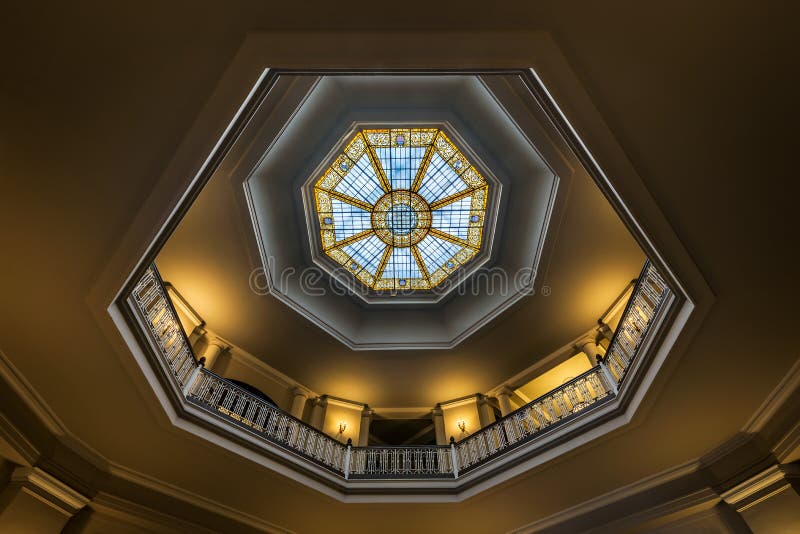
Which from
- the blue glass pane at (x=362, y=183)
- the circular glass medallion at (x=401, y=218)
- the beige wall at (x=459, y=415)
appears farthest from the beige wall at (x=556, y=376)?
the blue glass pane at (x=362, y=183)

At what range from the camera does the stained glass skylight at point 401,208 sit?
8.21 meters

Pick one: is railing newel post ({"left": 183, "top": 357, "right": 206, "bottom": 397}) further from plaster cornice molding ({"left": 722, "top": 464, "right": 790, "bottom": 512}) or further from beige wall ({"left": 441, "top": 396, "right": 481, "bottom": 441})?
plaster cornice molding ({"left": 722, "top": 464, "right": 790, "bottom": 512})

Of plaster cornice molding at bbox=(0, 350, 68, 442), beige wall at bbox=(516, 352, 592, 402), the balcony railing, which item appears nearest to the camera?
plaster cornice molding at bbox=(0, 350, 68, 442)

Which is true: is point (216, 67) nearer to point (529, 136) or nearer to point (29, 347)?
point (29, 347)

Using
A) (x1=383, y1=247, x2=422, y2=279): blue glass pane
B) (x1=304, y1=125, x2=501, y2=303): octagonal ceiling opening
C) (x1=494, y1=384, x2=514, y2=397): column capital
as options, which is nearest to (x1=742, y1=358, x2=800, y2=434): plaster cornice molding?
(x1=304, y1=125, x2=501, y2=303): octagonal ceiling opening

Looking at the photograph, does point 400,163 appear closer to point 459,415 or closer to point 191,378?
point 191,378

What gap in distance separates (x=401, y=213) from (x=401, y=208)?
0.12m

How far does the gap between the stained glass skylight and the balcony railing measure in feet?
11.5

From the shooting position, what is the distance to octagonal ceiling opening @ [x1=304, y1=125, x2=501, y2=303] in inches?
323

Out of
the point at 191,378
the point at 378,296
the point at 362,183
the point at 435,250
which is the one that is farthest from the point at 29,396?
the point at 435,250

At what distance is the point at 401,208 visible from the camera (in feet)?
29.8

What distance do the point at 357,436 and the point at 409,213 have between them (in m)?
5.76

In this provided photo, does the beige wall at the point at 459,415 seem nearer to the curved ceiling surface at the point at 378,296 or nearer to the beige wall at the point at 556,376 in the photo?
the curved ceiling surface at the point at 378,296

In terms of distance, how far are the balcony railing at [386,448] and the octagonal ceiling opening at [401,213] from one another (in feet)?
10.8
